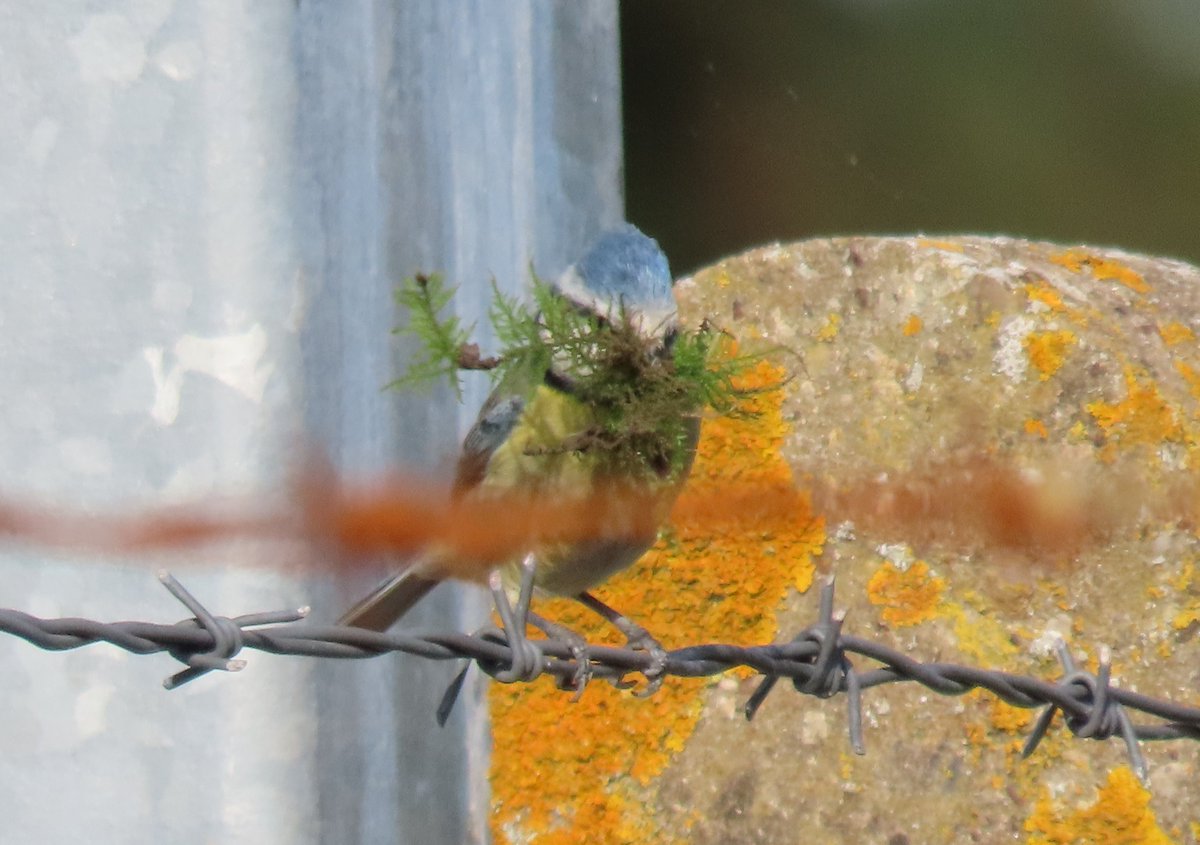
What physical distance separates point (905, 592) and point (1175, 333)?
2.31 feet

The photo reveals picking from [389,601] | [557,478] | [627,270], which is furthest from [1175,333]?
[389,601]

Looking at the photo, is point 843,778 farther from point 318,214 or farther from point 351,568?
point 318,214

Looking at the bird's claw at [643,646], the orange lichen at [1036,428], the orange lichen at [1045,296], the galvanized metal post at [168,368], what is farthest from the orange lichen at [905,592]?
the galvanized metal post at [168,368]

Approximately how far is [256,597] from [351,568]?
322 millimetres

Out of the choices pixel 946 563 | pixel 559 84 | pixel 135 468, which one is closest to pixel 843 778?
pixel 946 563

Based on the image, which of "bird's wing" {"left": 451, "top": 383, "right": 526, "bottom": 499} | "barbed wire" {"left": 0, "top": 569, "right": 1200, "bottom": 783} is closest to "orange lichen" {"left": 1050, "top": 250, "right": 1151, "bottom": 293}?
"bird's wing" {"left": 451, "top": 383, "right": 526, "bottom": 499}

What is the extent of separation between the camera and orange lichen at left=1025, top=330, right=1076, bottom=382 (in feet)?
8.45

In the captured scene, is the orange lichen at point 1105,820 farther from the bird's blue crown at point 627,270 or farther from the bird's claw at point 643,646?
the bird's blue crown at point 627,270

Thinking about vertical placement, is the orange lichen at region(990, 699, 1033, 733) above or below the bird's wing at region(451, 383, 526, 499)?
below

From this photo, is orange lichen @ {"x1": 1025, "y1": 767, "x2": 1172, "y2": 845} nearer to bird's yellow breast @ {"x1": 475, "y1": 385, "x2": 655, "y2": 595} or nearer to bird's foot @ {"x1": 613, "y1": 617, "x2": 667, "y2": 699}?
bird's foot @ {"x1": 613, "y1": 617, "x2": 667, "y2": 699}

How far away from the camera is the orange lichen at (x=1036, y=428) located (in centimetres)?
256

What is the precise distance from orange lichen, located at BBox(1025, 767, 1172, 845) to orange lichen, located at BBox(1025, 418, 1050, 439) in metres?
0.58

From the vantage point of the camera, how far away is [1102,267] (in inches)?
114

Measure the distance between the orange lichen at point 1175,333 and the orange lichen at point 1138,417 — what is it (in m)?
0.20
